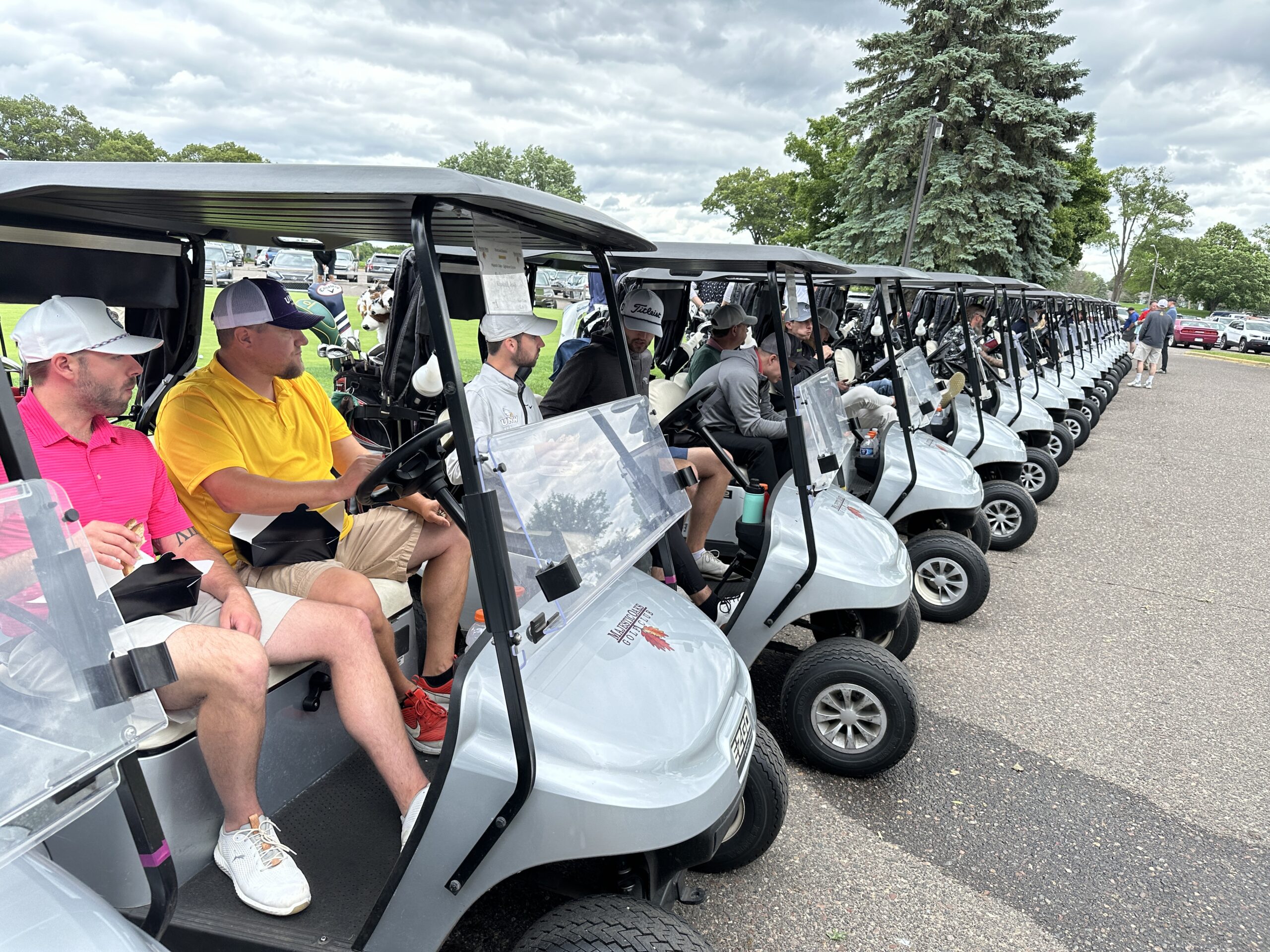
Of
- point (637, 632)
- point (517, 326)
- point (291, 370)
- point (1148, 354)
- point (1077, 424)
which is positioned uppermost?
point (517, 326)

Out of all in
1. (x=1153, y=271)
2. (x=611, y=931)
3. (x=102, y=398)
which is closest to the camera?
(x=611, y=931)

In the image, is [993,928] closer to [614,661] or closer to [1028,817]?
[1028,817]

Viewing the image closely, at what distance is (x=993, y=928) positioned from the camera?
7.97 feet

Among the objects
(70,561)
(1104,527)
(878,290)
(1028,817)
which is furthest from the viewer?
(1104,527)

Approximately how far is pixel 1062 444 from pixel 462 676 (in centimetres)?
865

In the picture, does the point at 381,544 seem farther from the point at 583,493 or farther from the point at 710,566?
the point at 710,566

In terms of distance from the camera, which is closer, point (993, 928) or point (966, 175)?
point (993, 928)

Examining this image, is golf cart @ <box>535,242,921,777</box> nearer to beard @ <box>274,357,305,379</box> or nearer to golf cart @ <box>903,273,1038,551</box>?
beard @ <box>274,357,305,379</box>

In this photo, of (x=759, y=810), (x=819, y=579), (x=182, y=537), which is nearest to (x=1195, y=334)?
(x=819, y=579)

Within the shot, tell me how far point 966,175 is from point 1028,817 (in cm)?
2047

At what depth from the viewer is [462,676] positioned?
177 centimetres

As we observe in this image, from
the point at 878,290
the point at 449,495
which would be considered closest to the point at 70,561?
the point at 449,495

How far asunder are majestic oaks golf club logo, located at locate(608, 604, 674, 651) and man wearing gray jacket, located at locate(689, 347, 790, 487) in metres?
2.01

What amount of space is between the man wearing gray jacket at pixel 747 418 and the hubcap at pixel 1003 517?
2597 mm
